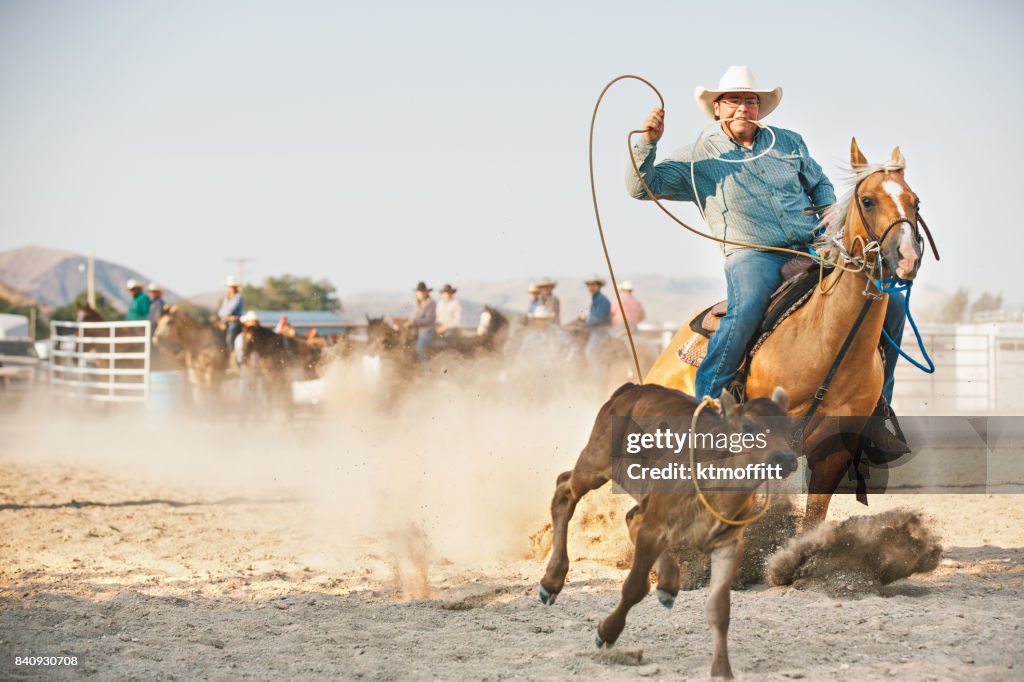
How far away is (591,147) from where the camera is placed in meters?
4.76

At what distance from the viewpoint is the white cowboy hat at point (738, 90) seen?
5.29m

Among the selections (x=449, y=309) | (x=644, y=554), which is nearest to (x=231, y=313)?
(x=449, y=309)

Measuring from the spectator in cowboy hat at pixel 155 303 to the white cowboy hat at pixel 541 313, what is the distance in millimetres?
7364

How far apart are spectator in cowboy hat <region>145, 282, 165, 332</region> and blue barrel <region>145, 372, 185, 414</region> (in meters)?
1.54

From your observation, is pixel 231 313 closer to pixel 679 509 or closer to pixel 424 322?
pixel 424 322

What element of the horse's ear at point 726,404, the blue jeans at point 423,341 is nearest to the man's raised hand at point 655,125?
the horse's ear at point 726,404

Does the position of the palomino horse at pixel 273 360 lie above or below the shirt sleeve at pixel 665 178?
below

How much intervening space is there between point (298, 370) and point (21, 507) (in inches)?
367

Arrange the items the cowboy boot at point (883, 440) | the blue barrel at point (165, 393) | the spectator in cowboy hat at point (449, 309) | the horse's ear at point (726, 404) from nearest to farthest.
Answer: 1. the horse's ear at point (726, 404)
2. the cowboy boot at point (883, 440)
3. the blue barrel at point (165, 393)
4. the spectator in cowboy hat at point (449, 309)

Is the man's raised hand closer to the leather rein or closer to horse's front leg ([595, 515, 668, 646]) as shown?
the leather rein

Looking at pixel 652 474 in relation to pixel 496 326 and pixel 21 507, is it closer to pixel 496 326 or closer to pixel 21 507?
pixel 21 507

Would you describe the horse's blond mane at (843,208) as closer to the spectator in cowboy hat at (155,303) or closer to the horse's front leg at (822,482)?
the horse's front leg at (822,482)

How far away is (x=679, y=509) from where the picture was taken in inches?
142

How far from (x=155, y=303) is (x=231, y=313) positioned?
2.07 m
